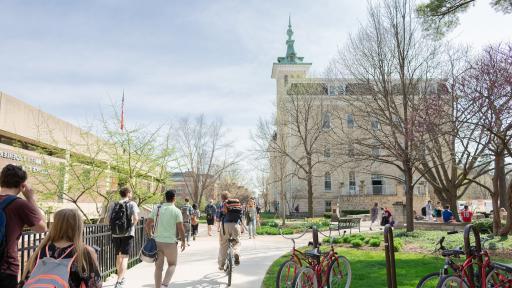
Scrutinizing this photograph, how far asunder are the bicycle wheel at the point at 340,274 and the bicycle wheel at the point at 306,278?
708mm

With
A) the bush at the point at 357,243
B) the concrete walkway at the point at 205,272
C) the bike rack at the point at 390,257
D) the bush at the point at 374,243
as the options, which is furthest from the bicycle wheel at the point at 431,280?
the bush at the point at 357,243

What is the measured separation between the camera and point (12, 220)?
403 centimetres

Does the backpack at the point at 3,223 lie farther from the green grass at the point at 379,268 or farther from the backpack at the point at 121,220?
the green grass at the point at 379,268

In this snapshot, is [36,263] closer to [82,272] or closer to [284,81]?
[82,272]

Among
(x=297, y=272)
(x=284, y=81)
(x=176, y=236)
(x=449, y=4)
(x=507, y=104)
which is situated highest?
(x=284, y=81)

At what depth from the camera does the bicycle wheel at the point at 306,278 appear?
6.25 m

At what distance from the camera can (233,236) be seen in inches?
377

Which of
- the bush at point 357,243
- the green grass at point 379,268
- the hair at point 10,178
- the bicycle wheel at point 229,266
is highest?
the hair at point 10,178

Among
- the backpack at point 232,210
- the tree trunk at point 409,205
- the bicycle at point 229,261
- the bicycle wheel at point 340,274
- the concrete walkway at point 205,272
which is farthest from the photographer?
the tree trunk at point 409,205

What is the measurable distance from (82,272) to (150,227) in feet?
12.8

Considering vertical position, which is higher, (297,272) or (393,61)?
(393,61)

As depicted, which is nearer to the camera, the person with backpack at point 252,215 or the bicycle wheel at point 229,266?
the bicycle wheel at point 229,266

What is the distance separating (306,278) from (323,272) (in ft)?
2.41

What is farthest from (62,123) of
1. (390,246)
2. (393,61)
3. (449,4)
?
(390,246)
